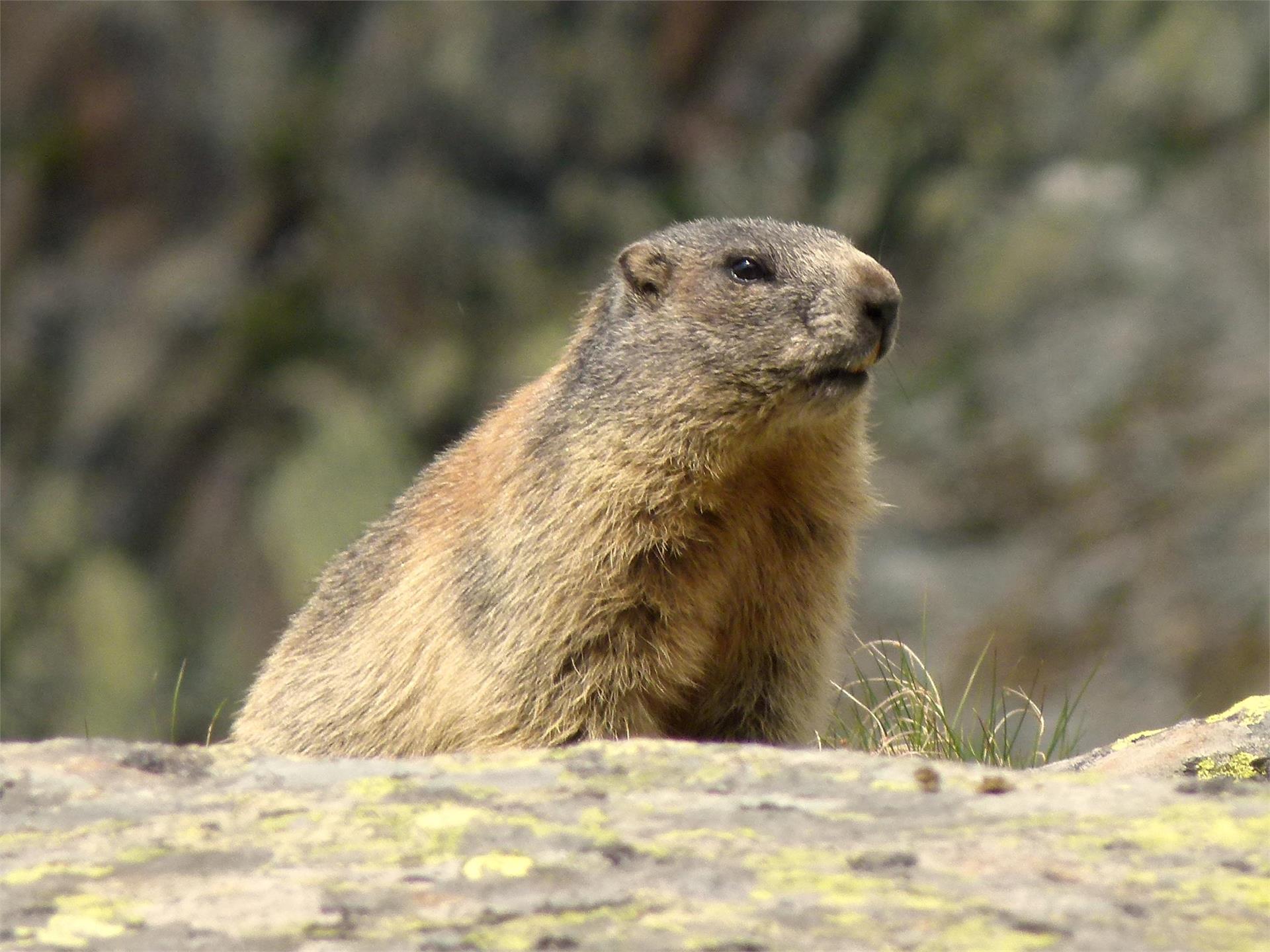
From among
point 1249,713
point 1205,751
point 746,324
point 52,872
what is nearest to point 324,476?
point 746,324

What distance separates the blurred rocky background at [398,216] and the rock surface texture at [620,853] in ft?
40.0

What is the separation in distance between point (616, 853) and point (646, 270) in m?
3.08

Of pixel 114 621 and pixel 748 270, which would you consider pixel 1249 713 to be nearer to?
pixel 748 270

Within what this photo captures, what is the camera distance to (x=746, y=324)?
5371mm

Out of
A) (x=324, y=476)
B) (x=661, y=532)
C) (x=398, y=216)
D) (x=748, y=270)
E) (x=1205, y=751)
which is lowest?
(x=1205, y=751)

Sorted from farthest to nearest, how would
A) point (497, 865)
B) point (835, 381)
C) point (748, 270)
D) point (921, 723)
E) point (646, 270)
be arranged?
point (921, 723)
point (646, 270)
point (748, 270)
point (835, 381)
point (497, 865)

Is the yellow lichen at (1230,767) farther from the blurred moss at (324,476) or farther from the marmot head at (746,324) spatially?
the blurred moss at (324,476)

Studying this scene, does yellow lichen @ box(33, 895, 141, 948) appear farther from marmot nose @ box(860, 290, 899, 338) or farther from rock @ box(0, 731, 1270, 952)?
marmot nose @ box(860, 290, 899, 338)

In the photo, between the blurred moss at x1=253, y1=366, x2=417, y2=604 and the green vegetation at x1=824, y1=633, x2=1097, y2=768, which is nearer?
the green vegetation at x1=824, y1=633, x2=1097, y2=768

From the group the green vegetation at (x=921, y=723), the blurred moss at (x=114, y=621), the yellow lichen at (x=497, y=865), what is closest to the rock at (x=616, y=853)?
the yellow lichen at (x=497, y=865)

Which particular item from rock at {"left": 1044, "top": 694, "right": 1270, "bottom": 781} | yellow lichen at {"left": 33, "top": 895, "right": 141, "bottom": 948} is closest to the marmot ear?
rock at {"left": 1044, "top": 694, "right": 1270, "bottom": 781}

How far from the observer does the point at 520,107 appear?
1805cm

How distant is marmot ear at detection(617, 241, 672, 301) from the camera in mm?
5691

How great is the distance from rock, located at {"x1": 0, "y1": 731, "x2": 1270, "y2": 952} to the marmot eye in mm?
2393
